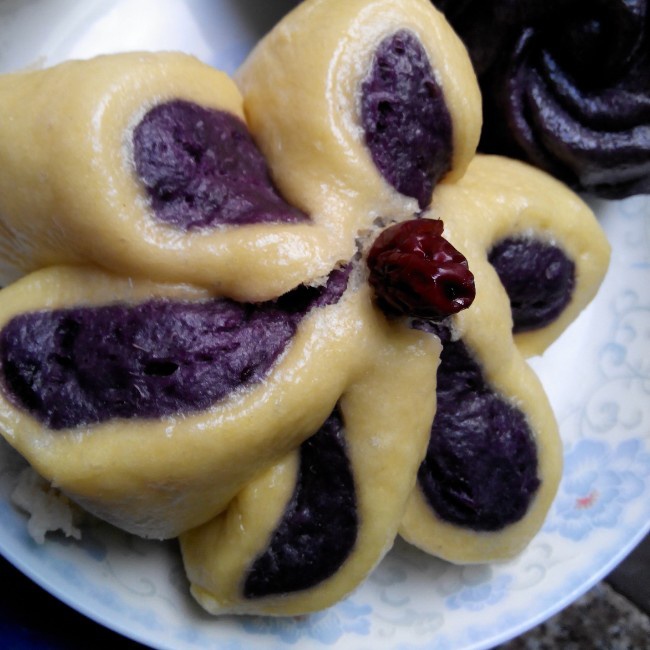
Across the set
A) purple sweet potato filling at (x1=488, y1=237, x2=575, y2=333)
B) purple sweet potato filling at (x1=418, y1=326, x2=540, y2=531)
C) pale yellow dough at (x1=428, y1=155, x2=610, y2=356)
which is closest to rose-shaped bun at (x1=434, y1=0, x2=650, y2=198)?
pale yellow dough at (x1=428, y1=155, x2=610, y2=356)

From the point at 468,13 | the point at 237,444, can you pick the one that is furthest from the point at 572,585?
the point at 468,13

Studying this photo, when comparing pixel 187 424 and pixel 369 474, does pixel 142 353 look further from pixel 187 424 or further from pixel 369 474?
pixel 369 474

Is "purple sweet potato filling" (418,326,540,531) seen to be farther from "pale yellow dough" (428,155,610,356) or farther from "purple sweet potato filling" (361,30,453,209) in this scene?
"purple sweet potato filling" (361,30,453,209)

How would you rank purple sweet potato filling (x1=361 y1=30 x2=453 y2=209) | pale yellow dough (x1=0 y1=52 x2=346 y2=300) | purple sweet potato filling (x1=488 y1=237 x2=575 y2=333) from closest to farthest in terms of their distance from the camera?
1. pale yellow dough (x1=0 y1=52 x2=346 y2=300)
2. purple sweet potato filling (x1=361 y1=30 x2=453 y2=209)
3. purple sweet potato filling (x1=488 y1=237 x2=575 y2=333)

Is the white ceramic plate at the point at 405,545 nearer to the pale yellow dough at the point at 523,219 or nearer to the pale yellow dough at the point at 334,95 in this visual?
the pale yellow dough at the point at 523,219

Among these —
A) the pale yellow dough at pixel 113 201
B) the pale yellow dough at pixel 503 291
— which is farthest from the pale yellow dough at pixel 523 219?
the pale yellow dough at pixel 113 201

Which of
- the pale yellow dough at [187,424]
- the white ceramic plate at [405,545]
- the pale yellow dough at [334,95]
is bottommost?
the white ceramic plate at [405,545]

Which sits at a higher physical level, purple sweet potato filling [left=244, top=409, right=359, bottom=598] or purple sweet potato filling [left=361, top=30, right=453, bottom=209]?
purple sweet potato filling [left=361, top=30, right=453, bottom=209]

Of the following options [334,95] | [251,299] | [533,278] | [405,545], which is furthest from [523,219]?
[405,545]
